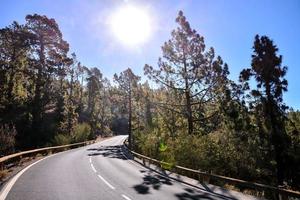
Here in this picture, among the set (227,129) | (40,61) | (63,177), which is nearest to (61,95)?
(40,61)

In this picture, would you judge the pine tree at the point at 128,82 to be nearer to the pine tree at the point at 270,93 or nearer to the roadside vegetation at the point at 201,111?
the roadside vegetation at the point at 201,111

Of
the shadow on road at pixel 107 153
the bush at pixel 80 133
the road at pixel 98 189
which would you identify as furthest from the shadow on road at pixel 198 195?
the bush at pixel 80 133

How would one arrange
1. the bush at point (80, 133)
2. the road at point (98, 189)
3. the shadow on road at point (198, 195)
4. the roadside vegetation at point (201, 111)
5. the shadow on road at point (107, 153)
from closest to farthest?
the road at point (98, 189), the shadow on road at point (198, 195), the roadside vegetation at point (201, 111), the shadow on road at point (107, 153), the bush at point (80, 133)

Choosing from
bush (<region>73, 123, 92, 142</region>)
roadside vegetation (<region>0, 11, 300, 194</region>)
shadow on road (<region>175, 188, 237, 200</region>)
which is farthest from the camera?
bush (<region>73, 123, 92, 142</region>)

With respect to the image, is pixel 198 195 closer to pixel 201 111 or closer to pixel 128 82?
pixel 201 111

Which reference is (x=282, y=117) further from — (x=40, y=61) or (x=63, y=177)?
(x=40, y=61)

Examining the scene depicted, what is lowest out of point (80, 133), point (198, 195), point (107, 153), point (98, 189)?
point (198, 195)

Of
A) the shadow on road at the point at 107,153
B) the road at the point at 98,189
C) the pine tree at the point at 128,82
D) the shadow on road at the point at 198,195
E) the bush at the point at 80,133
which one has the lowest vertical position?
the shadow on road at the point at 198,195

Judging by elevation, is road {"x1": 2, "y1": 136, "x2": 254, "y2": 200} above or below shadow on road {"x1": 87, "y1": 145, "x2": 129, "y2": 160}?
below

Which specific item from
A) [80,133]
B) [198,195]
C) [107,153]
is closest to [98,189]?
[198,195]

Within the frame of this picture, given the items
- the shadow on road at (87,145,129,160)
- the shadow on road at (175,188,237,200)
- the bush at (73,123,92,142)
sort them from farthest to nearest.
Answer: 1. the bush at (73,123,92,142)
2. the shadow on road at (87,145,129,160)
3. the shadow on road at (175,188,237,200)

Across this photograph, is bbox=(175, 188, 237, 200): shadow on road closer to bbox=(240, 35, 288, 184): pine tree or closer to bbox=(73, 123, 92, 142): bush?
bbox=(240, 35, 288, 184): pine tree

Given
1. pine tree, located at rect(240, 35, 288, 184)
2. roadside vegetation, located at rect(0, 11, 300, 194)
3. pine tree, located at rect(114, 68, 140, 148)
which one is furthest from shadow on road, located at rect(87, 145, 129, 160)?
pine tree, located at rect(114, 68, 140, 148)

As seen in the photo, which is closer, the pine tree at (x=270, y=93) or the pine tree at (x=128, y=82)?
the pine tree at (x=270, y=93)
